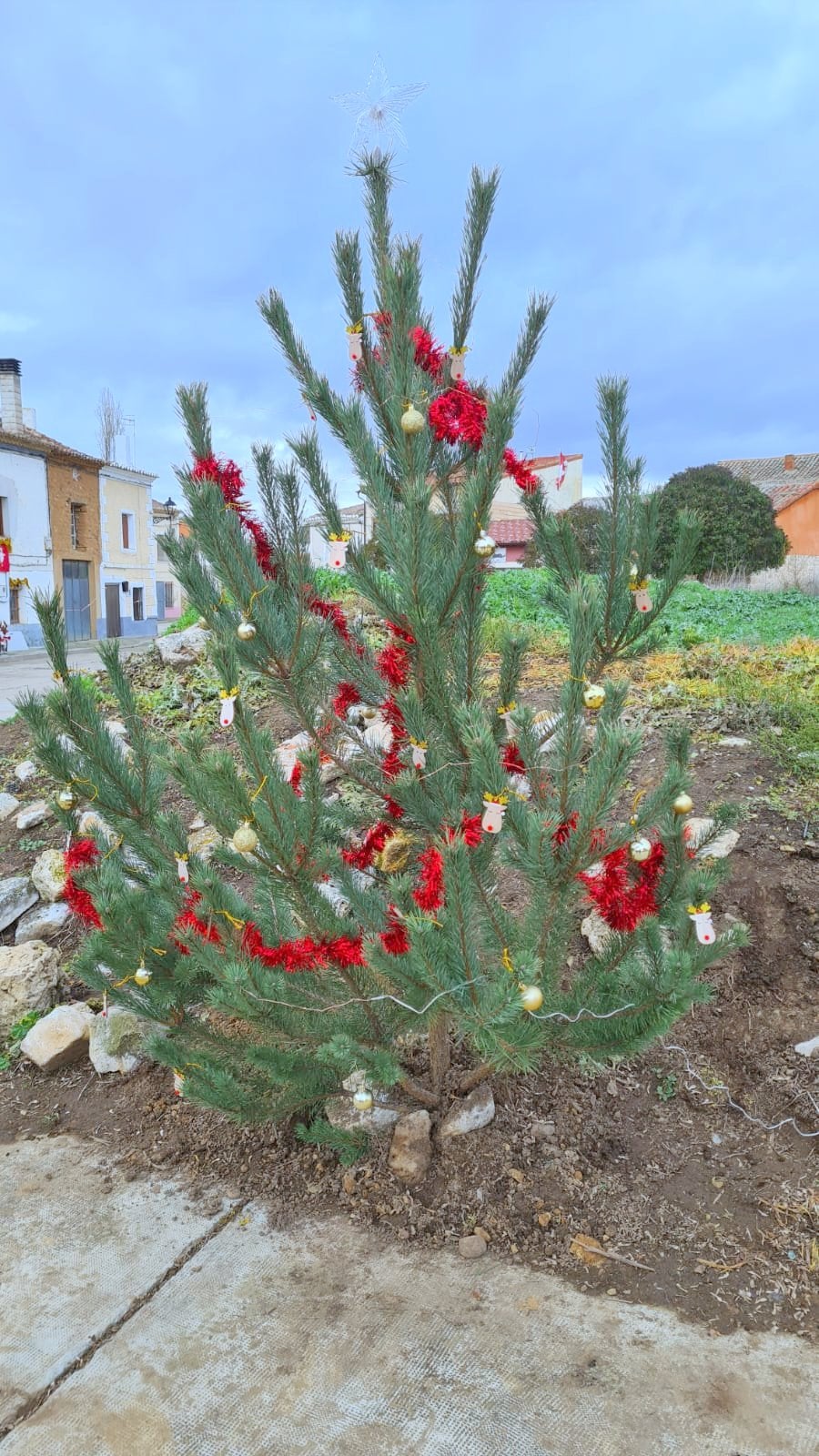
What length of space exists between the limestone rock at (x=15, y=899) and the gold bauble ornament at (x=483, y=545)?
10.8 feet

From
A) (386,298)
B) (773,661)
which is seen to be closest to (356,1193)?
(386,298)

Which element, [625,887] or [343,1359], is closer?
[343,1359]

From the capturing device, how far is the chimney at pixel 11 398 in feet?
70.6

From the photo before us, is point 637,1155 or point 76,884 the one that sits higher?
point 76,884

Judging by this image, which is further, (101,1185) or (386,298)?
(101,1185)

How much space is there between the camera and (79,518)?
23.9 metres

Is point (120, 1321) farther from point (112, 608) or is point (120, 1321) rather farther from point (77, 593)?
point (112, 608)

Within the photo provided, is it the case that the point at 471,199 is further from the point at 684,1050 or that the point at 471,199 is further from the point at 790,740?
the point at 790,740

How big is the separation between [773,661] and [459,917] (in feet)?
Answer: 15.5

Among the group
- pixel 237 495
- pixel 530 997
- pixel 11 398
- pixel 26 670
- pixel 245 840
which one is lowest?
pixel 26 670

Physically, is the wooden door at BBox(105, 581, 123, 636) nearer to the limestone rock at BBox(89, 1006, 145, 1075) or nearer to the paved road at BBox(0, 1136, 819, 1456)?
the limestone rock at BBox(89, 1006, 145, 1075)

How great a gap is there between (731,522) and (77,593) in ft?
55.5

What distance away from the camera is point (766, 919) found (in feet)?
10.3

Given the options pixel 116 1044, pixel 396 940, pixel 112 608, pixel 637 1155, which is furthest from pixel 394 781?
pixel 112 608
